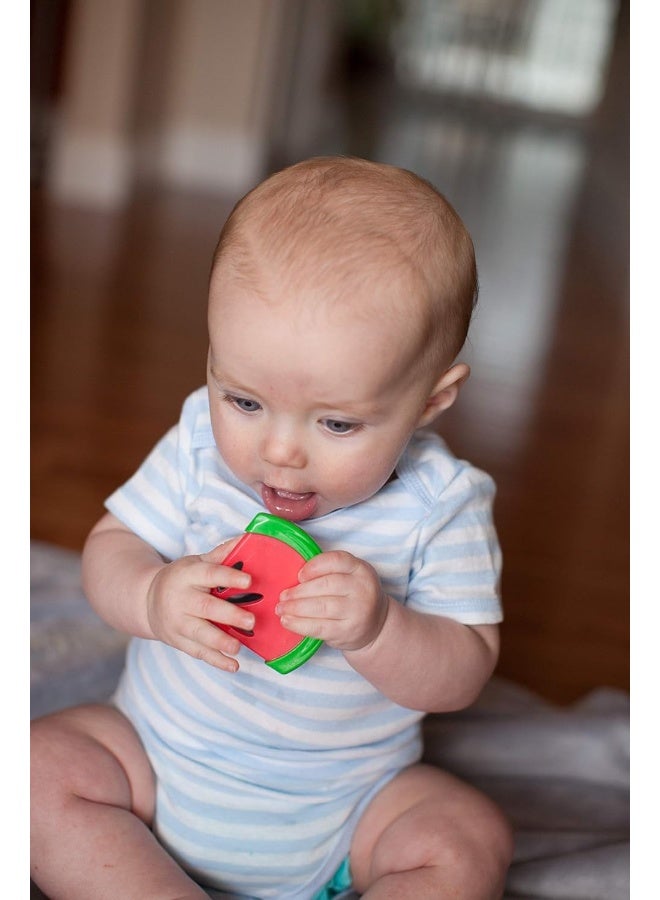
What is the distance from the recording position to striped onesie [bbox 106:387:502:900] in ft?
3.12

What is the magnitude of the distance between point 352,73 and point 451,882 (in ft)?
30.8

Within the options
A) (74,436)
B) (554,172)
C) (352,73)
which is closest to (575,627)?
(74,436)

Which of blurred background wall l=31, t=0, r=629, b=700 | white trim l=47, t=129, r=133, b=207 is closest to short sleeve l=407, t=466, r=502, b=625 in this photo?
blurred background wall l=31, t=0, r=629, b=700

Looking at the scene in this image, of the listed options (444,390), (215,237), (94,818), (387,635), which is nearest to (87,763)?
(94,818)

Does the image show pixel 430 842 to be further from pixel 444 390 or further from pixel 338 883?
pixel 444 390

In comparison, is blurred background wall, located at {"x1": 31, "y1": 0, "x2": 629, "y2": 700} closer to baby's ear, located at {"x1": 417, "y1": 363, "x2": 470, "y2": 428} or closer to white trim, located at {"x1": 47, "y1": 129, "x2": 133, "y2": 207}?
white trim, located at {"x1": 47, "y1": 129, "x2": 133, "y2": 207}

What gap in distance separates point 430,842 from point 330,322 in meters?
0.42

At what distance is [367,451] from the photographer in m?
0.85

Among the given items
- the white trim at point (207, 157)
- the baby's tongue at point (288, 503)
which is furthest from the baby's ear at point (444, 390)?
the white trim at point (207, 157)

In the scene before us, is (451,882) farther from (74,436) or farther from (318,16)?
(318,16)

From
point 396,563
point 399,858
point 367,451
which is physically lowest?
point 399,858

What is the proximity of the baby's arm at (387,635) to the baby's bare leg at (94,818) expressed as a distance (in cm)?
22

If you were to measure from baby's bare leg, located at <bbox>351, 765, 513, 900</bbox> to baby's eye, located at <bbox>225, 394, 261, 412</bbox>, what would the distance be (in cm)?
36

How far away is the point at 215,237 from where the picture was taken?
3.91 meters
